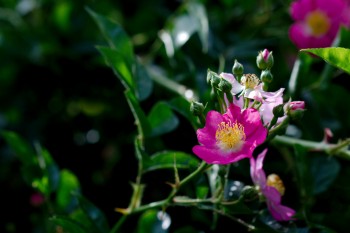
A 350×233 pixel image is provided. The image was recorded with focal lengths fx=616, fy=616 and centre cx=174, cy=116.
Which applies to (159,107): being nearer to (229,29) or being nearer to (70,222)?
(70,222)

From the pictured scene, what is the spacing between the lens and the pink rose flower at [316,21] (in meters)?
1.41

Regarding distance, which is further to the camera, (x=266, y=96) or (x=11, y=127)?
(x=11, y=127)

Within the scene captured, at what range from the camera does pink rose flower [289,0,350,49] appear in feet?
4.64

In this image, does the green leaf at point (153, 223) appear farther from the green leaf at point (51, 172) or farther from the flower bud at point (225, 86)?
the flower bud at point (225, 86)

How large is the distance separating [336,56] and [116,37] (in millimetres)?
459

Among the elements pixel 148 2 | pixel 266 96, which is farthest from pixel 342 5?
pixel 266 96

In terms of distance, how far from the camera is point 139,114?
1.02 m

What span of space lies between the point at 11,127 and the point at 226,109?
100cm

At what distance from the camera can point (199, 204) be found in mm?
963

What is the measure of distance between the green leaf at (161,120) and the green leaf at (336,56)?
33 cm

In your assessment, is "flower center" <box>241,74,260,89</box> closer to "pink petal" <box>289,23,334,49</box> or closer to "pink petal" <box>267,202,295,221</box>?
"pink petal" <box>267,202,295,221</box>

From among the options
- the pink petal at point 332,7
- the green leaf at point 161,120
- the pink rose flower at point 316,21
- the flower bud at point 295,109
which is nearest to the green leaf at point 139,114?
the green leaf at point 161,120

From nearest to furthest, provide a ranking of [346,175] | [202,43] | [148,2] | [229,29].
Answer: [346,175] < [202,43] < [229,29] < [148,2]

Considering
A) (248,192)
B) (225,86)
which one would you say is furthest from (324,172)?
(225,86)
